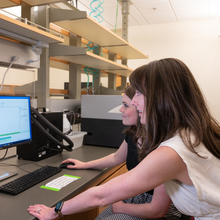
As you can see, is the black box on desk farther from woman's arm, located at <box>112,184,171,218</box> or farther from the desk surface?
woman's arm, located at <box>112,184,171,218</box>

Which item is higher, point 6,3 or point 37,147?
point 6,3

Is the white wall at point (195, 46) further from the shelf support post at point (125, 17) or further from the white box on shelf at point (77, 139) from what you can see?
the white box on shelf at point (77, 139)

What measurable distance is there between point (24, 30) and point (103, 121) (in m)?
0.84

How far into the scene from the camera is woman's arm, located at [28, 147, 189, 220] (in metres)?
0.63

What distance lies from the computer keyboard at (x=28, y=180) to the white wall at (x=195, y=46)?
10.6ft

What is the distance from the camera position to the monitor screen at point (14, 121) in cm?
104

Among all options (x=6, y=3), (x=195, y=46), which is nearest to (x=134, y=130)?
(x=6, y=3)

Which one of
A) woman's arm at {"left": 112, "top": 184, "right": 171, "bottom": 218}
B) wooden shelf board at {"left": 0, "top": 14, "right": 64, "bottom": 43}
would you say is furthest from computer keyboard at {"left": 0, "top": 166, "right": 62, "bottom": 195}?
wooden shelf board at {"left": 0, "top": 14, "right": 64, "bottom": 43}

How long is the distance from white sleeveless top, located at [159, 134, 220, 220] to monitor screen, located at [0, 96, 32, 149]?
761 mm

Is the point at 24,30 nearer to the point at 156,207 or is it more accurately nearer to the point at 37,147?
the point at 37,147

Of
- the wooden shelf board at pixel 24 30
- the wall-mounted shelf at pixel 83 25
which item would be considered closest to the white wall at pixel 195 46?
the wall-mounted shelf at pixel 83 25

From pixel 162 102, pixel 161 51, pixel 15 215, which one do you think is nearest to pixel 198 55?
pixel 161 51

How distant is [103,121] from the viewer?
171cm

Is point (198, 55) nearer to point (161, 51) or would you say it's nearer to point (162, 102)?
point (161, 51)
